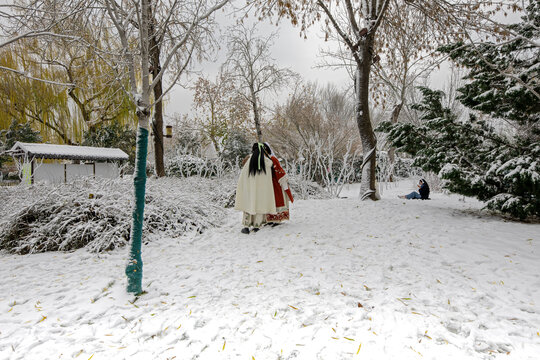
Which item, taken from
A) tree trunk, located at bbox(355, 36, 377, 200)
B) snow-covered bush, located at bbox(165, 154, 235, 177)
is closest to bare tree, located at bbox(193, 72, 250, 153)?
snow-covered bush, located at bbox(165, 154, 235, 177)

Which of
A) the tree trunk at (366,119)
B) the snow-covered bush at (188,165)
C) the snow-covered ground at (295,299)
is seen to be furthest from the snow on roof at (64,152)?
the tree trunk at (366,119)

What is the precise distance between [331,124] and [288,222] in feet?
36.1

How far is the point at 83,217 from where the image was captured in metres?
4.62

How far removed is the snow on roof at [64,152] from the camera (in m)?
11.7

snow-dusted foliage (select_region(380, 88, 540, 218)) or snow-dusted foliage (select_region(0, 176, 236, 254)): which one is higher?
snow-dusted foliage (select_region(380, 88, 540, 218))

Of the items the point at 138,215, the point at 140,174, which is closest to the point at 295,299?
the point at 138,215

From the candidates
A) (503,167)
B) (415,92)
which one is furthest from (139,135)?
(415,92)

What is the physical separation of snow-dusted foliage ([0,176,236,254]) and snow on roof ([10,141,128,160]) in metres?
7.39

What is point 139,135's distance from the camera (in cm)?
266

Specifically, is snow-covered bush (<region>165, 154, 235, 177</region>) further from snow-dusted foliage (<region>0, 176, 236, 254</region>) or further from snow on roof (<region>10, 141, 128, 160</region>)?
snow-dusted foliage (<region>0, 176, 236, 254</region>)

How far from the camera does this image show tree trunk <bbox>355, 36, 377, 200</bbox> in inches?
262

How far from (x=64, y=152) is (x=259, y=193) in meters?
12.2

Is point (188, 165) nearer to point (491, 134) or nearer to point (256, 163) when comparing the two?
point (256, 163)

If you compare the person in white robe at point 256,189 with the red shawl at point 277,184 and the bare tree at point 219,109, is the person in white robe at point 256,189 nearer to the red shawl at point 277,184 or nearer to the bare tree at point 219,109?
the red shawl at point 277,184
